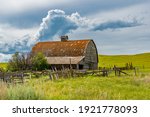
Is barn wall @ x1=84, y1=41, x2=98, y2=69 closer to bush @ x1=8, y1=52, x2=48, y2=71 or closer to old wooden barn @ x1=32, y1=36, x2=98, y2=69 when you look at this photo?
old wooden barn @ x1=32, y1=36, x2=98, y2=69

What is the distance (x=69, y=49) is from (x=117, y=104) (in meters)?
47.6

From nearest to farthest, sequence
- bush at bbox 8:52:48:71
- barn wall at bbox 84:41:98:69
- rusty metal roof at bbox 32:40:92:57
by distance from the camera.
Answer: bush at bbox 8:52:48:71
rusty metal roof at bbox 32:40:92:57
barn wall at bbox 84:41:98:69

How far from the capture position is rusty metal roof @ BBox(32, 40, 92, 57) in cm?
5631

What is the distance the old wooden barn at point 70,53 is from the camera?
54.7 meters

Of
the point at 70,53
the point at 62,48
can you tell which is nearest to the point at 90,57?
the point at 70,53

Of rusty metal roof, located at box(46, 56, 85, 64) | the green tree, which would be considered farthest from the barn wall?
the green tree

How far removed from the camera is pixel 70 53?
56250 mm

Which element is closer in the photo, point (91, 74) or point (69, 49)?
point (91, 74)

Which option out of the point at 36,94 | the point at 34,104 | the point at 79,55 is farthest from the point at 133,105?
the point at 79,55

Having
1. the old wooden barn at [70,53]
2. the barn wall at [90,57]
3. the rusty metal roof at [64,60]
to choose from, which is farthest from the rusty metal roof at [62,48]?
the barn wall at [90,57]

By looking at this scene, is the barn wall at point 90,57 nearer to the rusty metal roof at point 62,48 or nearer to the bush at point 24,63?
the rusty metal roof at point 62,48

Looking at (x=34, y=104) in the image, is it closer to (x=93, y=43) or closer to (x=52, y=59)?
(x=52, y=59)

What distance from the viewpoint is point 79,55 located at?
55656 mm

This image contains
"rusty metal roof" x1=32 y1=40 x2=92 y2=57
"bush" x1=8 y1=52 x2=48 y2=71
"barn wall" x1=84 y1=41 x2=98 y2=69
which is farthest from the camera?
"barn wall" x1=84 y1=41 x2=98 y2=69
